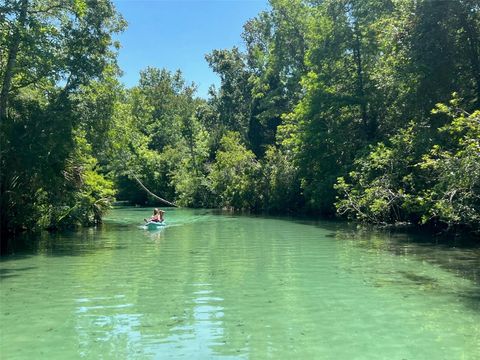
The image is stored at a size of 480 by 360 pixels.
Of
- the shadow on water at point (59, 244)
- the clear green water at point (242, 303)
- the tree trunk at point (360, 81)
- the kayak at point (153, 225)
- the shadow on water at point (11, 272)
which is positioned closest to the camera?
the clear green water at point (242, 303)

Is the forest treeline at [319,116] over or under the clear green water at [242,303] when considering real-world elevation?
over

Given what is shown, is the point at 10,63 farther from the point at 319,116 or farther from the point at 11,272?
the point at 319,116

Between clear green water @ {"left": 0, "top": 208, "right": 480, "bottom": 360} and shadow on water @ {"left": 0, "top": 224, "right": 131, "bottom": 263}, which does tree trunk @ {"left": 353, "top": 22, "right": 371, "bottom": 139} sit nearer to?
clear green water @ {"left": 0, "top": 208, "right": 480, "bottom": 360}

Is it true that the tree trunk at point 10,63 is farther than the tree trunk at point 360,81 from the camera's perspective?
No

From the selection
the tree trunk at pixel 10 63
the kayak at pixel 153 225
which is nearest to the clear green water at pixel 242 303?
the tree trunk at pixel 10 63

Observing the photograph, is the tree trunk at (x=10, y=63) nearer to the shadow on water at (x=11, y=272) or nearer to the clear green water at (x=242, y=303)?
the clear green water at (x=242, y=303)

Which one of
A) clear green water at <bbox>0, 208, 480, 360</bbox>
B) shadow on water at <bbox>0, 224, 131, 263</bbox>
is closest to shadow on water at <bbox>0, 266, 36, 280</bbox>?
clear green water at <bbox>0, 208, 480, 360</bbox>

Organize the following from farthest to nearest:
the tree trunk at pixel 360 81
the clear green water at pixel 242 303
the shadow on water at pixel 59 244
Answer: the tree trunk at pixel 360 81 → the shadow on water at pixel 59 244 → the clear green water at pixel 242 303

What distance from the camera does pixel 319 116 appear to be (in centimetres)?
3347

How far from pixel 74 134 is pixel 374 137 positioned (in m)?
18.7

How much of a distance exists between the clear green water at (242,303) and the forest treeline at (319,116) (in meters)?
3.67

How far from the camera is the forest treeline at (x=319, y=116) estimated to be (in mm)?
18750

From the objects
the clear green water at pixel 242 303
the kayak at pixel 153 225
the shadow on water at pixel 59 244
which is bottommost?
the clear green water at pixel 242 303

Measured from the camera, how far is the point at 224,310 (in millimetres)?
8945
